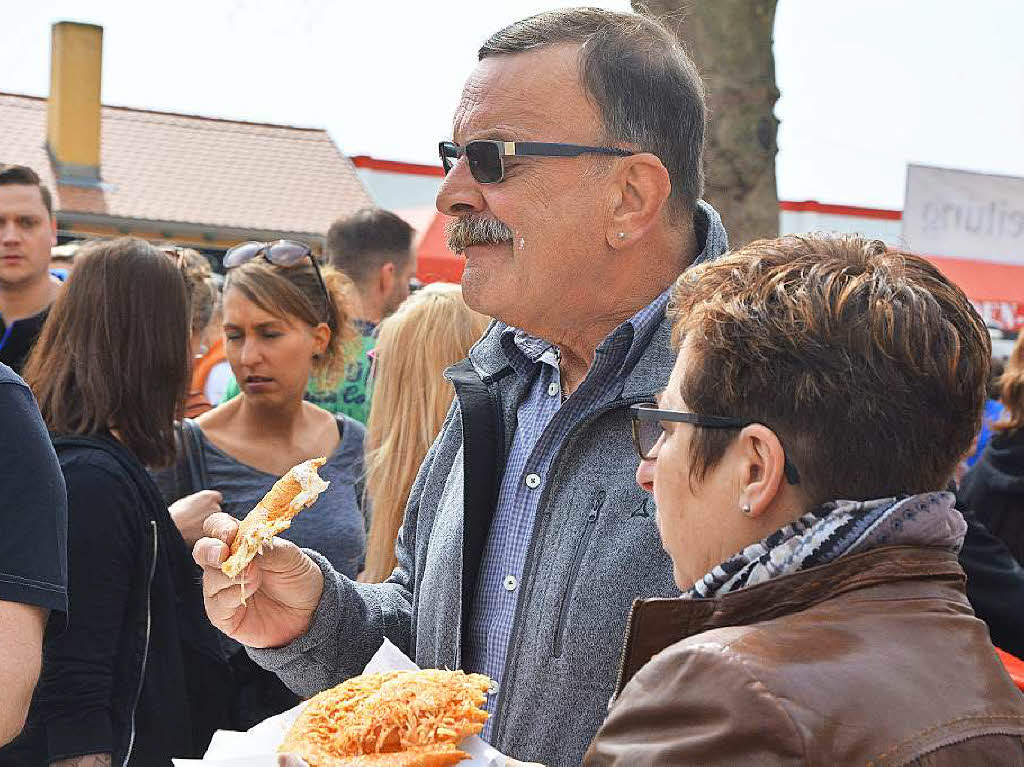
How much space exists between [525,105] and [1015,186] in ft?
26.3

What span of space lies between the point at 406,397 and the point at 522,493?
1.88 meters

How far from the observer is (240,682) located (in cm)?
371

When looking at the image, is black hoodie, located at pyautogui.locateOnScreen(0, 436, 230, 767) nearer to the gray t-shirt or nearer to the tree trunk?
the gray t-shirt

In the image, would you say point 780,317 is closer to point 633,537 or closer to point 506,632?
point 633,537

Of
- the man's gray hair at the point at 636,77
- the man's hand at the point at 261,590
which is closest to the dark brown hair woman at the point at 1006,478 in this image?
the man's gray hair at the point at 636,77

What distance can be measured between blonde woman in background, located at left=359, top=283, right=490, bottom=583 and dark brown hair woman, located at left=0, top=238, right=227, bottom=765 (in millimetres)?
800

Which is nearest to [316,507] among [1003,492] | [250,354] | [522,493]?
[250,354]

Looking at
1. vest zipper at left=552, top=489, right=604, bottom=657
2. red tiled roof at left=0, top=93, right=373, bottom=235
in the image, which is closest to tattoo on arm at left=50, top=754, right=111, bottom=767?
vest zipper at left=552, top=489, right=604, bottom=657

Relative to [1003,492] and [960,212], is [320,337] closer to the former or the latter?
[1003,492]

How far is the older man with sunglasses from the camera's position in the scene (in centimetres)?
220

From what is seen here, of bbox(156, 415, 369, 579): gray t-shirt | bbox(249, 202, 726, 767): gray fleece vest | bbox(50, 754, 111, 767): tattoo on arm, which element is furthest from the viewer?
bbox(156, 415, 369, 579): gray t-shirt

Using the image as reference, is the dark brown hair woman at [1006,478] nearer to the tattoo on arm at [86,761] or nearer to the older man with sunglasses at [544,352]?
the older man with sunglasses at [544,352]

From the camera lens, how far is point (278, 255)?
4.64 m

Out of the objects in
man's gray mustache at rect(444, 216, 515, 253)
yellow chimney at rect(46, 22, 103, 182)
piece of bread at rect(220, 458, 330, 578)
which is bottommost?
yellow chimney at rect(46, 22, 103, 182)
